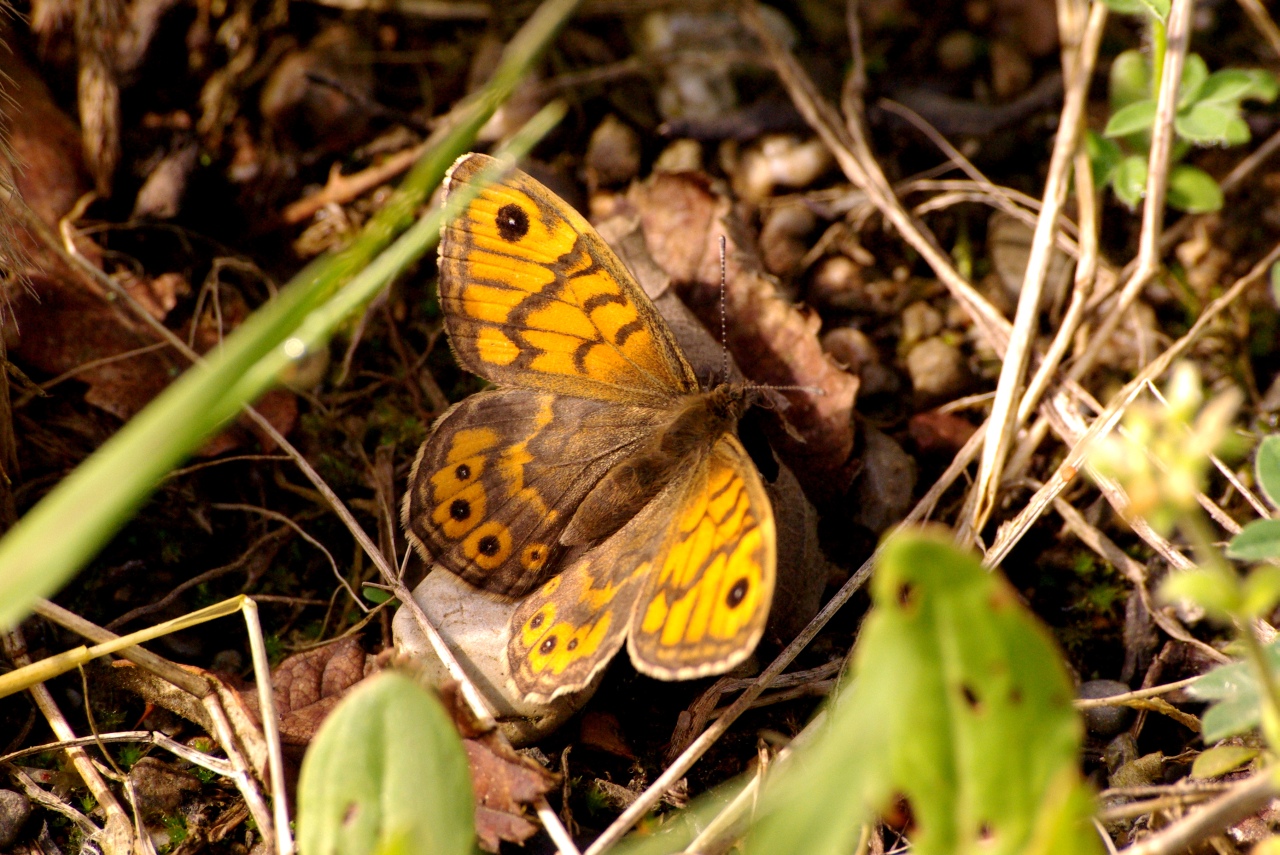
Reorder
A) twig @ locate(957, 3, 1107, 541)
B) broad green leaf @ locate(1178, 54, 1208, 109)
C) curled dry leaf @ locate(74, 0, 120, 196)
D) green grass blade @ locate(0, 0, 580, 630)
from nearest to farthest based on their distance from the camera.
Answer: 1. green grass blade @ locate(0, 0, 580, 630)
2. twig @ locate(957, 3, 1107, 541)
3. broad green leaf @ locate(1178, 54, 1208, 109)
4. curled dry leaf @ locate(74, 0, 120, 196)

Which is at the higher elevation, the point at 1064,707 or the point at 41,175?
the point at 41,175

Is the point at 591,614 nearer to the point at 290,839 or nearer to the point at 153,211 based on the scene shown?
the point at 290,839

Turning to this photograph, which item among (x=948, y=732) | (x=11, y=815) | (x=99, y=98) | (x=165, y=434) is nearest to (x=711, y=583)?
(x=948, y=732)

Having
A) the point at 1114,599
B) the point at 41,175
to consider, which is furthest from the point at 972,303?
the point at 41,175

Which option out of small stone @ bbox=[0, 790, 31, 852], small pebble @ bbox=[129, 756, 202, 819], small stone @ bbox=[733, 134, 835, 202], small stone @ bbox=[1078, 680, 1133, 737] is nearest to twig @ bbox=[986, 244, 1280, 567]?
small stone @ bbox=[1078, 680, 1133, 737]

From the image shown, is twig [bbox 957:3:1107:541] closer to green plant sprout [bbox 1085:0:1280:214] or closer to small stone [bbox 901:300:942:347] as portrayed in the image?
green plant sprout [bbox 1085:0:1280:214]

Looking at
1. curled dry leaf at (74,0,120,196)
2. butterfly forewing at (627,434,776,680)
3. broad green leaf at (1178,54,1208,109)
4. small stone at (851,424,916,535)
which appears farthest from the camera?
→ curled dry leaf at (74,0,120,196)
